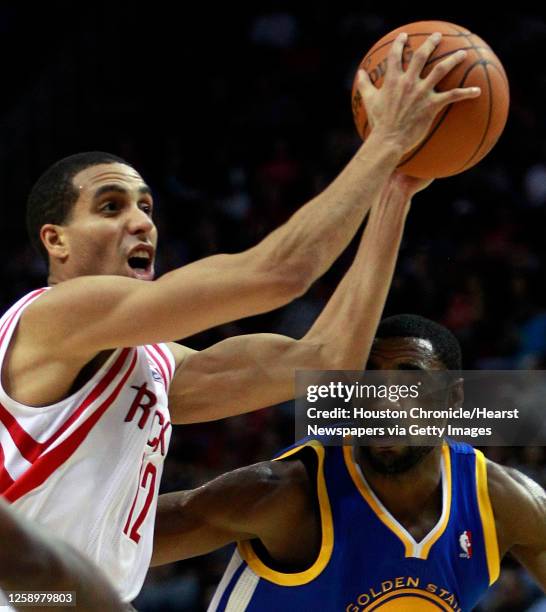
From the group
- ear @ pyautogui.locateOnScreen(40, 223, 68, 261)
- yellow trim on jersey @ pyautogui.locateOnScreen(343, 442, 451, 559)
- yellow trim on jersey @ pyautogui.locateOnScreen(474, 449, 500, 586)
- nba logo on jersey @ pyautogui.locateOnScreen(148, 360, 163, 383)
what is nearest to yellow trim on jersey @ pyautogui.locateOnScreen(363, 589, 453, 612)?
yellow trim on jersey @ pyautogui.locateOnScreen(343, 442, 451, 559)

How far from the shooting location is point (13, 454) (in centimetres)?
298

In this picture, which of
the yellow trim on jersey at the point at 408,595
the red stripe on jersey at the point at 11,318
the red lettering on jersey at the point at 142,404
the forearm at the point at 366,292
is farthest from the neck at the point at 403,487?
the red stripe on jersey at the point at 11,318

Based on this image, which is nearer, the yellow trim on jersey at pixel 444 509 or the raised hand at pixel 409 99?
the raised hand at pixel 409 99

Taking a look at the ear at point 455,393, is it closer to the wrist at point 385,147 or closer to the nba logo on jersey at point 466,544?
the nba logo on jersey at point 466,544

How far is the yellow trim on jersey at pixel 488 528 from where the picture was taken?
3.82 metres

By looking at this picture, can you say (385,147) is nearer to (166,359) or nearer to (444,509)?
(166,359)

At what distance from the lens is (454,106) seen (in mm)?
3182

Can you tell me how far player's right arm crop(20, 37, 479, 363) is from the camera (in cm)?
282

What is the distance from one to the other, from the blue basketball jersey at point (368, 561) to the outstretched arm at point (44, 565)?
2.03 meters

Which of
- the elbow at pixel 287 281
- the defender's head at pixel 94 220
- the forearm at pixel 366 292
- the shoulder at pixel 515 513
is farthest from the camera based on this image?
the shoulder at pixel 515 513

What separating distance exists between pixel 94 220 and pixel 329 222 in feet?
2.42

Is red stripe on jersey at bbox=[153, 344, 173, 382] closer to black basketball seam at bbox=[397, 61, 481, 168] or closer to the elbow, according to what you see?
the elbow

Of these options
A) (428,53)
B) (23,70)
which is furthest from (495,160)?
(428,53)

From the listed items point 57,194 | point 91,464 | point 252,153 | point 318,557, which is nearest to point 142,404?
point 91,464
